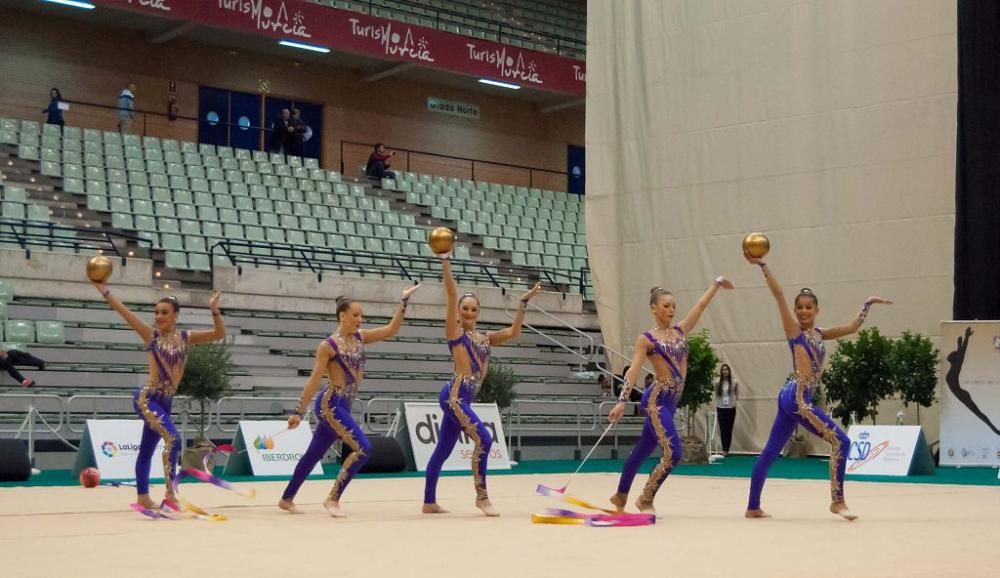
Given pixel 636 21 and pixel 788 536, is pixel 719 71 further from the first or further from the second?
pixel 788 536

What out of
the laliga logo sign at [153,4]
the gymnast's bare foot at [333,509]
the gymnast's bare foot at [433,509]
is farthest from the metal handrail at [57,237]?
the gymnast's bare foot at [433,509]

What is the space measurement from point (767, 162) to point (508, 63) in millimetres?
10969

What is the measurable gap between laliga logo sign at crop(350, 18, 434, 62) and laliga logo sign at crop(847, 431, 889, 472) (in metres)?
16.4

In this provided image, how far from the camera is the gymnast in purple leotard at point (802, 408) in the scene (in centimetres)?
987

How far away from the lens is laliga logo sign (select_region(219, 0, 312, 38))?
89.6 feet

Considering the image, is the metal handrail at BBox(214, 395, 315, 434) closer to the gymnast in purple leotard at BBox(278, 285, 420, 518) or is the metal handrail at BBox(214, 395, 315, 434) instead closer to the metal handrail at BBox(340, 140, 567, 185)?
the gymnast in purple leotard at BBox(278, 285, 420, 518)

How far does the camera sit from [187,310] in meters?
21.3

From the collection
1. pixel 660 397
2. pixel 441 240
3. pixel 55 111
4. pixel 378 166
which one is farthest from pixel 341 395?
pixel 378 166

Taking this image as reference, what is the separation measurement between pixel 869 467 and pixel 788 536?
9.45m

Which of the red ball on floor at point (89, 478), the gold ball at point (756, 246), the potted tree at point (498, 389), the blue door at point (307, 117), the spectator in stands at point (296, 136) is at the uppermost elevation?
the blue door at point (307, 117)

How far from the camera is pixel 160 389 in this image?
10.1 meters

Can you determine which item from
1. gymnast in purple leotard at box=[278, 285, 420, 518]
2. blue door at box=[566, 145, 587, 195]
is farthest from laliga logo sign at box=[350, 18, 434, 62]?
gymnast in purple leotard at box=[278, 285, 420, 518]

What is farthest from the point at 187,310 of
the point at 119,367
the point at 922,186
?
the point at 922,186

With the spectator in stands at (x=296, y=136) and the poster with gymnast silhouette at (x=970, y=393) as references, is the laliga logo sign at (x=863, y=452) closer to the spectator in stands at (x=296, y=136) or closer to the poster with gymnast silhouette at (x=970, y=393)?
the poster with gymnast silhouette at (x=970, y=393)
